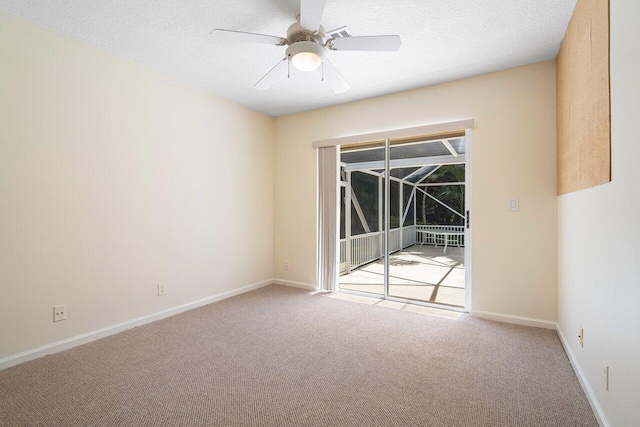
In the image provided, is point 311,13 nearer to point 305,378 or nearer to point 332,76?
point 332,76

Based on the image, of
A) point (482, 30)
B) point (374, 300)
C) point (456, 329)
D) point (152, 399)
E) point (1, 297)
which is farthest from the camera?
point (374, 300)

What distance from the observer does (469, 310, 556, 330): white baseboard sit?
111 inches

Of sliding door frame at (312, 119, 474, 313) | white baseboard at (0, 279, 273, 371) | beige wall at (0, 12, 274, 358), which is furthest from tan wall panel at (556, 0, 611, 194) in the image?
white baseboard at (0, 279, 273, 371)

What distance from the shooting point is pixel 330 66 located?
240 centimetres

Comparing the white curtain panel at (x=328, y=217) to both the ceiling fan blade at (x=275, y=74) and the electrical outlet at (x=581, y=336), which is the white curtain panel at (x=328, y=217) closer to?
the ceiling fan blade at (x=275, y=74)

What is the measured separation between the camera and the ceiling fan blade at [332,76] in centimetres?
239

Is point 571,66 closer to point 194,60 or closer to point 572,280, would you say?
point 572,280

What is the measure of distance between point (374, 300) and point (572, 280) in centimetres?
199

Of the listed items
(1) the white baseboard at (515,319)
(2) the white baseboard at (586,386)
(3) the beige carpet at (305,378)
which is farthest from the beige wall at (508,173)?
(2) the white baseboard at (586,386)

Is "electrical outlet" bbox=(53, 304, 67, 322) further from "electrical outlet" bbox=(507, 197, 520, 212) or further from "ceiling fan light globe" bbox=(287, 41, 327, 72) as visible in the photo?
"electrical outlet" bbox=(507, 197, 520, 212)

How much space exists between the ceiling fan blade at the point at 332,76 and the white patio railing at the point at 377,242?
2849 millimetres

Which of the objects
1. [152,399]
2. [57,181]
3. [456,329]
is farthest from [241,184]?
[456,329]

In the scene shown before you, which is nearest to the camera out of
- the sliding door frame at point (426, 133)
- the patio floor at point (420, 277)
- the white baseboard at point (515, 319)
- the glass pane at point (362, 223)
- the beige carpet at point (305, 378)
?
the beige carpet at point (305, 378)

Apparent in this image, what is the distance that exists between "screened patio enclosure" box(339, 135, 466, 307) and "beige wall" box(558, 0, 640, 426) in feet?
6.72
